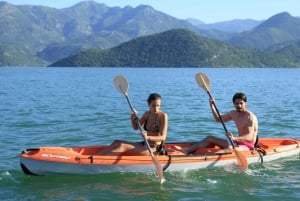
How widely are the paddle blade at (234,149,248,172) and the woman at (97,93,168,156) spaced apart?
1.99 m

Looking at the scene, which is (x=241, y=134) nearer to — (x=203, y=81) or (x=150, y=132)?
(x=203, y=81)

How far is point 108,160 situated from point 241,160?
329 cm

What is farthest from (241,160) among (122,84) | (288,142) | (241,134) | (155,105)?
(122,84)

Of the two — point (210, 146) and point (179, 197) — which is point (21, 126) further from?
point (179, 197)

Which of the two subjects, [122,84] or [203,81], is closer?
[122,84]

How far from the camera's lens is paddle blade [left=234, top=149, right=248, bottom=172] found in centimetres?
1166

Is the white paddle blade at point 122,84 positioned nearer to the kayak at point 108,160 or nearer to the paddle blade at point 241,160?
the kayak at point 108,160

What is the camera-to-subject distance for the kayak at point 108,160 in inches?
413

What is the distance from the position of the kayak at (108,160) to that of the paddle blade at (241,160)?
22cm

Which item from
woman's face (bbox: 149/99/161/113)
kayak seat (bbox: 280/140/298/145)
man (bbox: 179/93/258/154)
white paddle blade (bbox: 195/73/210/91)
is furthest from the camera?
kayak seat (bbox: 280/140/298/145)

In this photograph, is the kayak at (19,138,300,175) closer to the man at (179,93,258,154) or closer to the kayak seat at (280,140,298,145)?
the man at (179,93,258,154)

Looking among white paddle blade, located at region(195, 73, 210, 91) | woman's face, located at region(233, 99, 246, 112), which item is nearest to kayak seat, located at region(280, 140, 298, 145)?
woman's face, located at region(233, 99, 246, 112)

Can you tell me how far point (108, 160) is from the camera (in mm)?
10758

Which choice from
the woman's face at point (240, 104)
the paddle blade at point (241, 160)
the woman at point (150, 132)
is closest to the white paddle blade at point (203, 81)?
the woman's face at point (240, 104)
